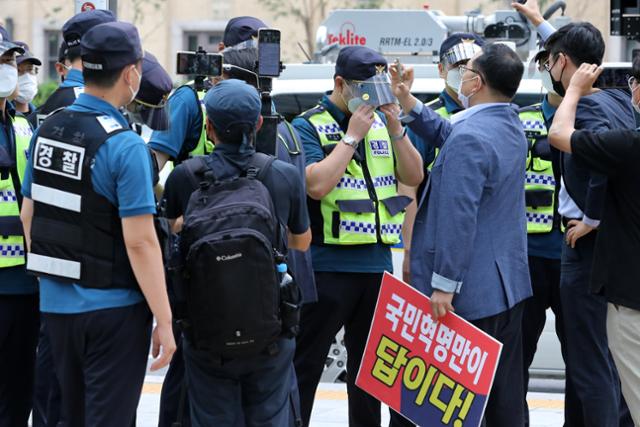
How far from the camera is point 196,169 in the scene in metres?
4.72

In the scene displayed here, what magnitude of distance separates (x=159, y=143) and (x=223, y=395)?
1.39m

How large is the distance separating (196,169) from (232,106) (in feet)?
0.88

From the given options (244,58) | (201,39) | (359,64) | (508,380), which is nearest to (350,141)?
(359,64)

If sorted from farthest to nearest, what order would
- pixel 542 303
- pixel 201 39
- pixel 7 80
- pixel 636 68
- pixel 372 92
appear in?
pixel 201 39 → pixel 542 303 → pixel 372 92 → pixel 7 80 → pixel 636 68

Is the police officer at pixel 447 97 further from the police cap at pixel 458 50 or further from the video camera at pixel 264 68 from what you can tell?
the video camera at pixel 264 68

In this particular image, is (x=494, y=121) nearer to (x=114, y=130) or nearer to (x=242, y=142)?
(x=242, y=142)

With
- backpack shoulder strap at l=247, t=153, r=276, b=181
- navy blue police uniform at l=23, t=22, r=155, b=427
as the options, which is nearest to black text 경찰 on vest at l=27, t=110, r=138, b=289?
navy blue police uniform at l=23, t=22, r=155, b=427

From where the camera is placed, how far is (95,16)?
19.3 feet

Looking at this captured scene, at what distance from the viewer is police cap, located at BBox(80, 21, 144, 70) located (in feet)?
14.9

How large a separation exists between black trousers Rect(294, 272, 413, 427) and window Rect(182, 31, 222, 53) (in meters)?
18.7

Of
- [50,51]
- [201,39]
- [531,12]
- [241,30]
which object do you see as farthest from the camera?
[50,51]

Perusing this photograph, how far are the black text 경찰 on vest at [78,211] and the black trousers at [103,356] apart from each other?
130 millimetres

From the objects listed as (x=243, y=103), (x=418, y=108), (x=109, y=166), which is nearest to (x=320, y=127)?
(x=418, y=108)

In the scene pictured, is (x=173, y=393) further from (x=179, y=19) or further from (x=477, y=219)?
(x=179, y=19)
